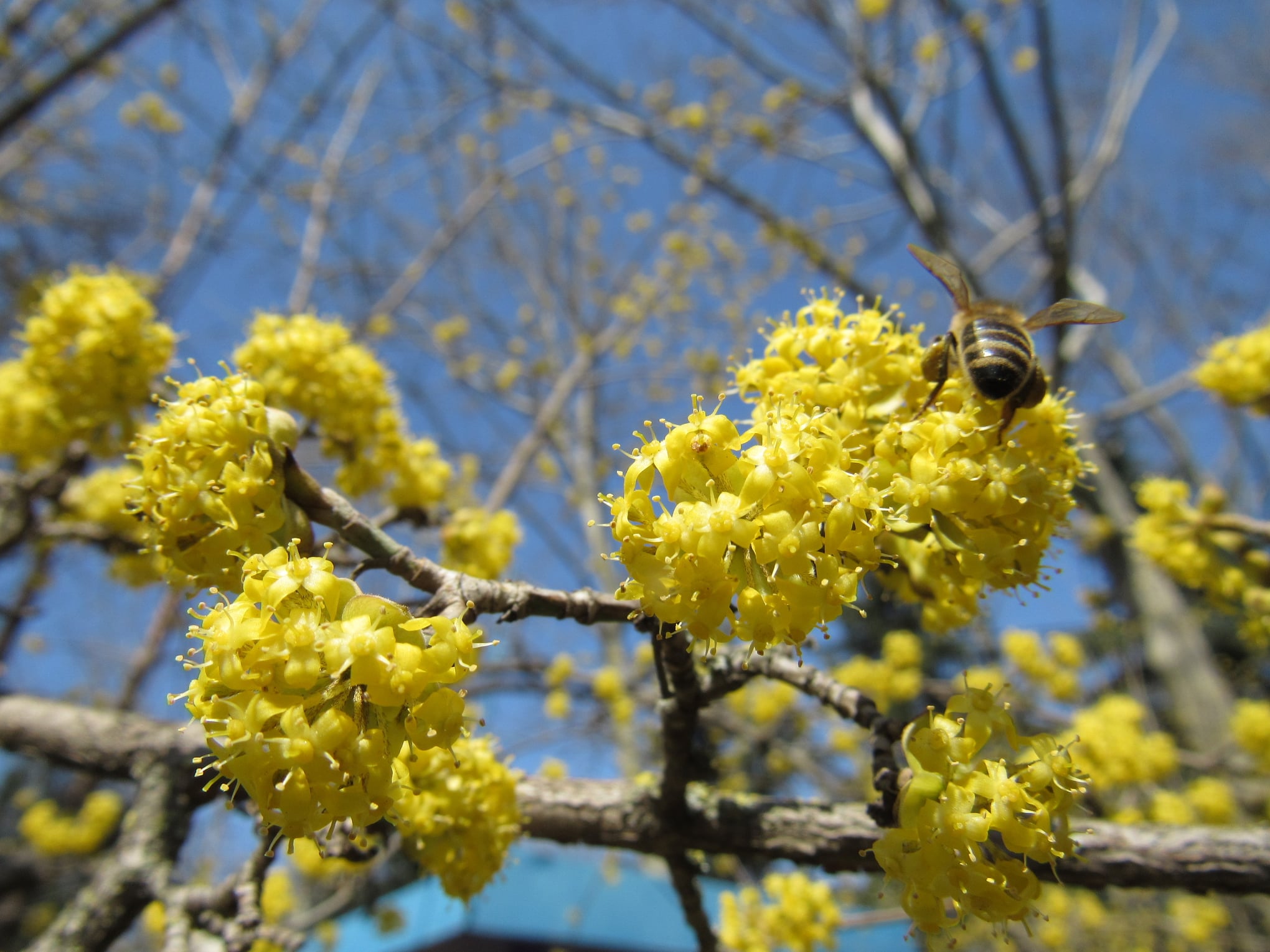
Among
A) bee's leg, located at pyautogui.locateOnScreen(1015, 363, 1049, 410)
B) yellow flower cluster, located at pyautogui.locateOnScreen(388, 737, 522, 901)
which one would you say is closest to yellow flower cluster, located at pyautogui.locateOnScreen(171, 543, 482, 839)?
yellow flower cluster, located at pyautogui.locateOnScreen(388, 737, 522, 901)

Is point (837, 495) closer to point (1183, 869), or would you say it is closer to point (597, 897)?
point (1183, 869)

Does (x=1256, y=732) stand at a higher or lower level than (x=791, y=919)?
higher

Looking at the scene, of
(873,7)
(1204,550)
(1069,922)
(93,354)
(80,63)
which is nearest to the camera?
(93,354)

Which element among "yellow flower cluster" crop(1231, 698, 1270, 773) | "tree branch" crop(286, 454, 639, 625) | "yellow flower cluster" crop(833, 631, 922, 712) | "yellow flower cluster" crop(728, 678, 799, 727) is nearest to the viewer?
"tree branch" crop(286, 454, 639, 625)

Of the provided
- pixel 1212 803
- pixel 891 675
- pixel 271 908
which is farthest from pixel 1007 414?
pixel 271 908

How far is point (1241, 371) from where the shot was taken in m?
2.90

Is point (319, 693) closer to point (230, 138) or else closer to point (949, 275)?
point (949, 275)

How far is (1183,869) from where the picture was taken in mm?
1991

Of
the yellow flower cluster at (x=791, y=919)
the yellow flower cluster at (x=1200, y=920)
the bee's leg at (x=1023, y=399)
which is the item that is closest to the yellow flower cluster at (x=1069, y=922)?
the yellow flower cluster at (x=1200, y=920)

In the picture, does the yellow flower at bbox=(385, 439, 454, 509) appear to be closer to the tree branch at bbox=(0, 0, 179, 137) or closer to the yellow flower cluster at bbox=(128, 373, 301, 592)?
the yellow flower cluster at bbox=(128, 373, 301, 592)

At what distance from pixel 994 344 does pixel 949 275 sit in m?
0.30

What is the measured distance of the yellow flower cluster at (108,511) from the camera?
13.1 feet

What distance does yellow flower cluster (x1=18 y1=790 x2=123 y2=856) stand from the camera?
6.51m

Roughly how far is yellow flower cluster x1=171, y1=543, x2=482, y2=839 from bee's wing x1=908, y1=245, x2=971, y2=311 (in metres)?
1.39
